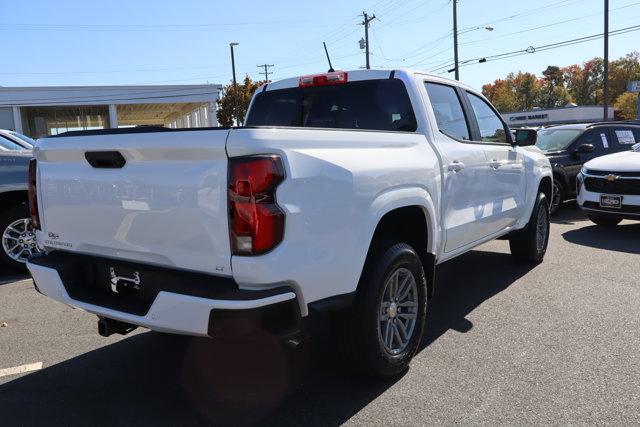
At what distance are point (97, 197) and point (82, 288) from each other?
1.91ft

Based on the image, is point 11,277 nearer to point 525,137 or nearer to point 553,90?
point 525,137

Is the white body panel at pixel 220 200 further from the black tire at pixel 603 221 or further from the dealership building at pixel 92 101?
the dealership building at pixel 92 101

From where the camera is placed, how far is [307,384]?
11.5 feet

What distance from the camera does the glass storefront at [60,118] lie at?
3834 cm

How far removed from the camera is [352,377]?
3.54 meters

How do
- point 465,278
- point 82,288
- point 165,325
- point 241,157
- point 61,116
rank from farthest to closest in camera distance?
point 61,116 → point 465,278 → point 82,288 → point 165,325 → point 241,157

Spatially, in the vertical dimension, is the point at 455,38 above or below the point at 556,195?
above

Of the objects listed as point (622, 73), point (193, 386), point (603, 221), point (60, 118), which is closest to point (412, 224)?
point (193, 386)

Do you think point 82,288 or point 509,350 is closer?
point 82,288

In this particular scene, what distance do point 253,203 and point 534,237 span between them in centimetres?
468

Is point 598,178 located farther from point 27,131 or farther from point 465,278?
point 27,131

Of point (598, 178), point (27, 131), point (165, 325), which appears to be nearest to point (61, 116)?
point (27, 131)

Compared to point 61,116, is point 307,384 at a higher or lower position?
lower

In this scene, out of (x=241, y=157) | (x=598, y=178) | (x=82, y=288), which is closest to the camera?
(x=241, y=157)
